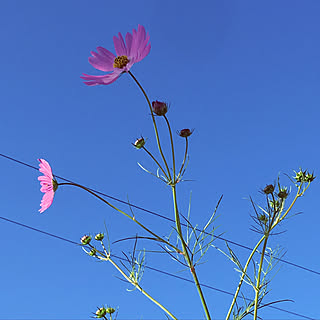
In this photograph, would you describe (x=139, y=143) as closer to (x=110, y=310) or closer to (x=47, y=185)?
(x=47, y=185)

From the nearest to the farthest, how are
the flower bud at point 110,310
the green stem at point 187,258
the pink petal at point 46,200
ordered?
the green stem at point 187,258, the pink petal at point 46,200, the flower bud at point 110,310

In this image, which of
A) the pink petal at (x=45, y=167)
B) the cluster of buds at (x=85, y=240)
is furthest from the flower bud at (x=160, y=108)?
the cluster of buds at (x=85, y=240)

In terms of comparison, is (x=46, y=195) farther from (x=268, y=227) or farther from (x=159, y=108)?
(x=268, y=227)

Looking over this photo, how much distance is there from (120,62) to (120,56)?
0.02 meters

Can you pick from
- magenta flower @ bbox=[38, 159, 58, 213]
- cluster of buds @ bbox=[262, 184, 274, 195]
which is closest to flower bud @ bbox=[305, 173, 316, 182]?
cluster of buds @ bbox=[262, 184, 274, 195]

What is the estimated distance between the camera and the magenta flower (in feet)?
2.14

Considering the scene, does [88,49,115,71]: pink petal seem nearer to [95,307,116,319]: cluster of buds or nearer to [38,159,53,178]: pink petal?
[38,159,53,178]: pink petal

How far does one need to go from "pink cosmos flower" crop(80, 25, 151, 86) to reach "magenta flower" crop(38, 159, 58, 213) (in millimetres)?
141

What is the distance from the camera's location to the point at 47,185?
0.68 meters

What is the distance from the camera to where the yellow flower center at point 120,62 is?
0.64m

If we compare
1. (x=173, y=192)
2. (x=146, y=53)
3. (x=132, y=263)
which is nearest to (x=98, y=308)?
(x=132, y=263)

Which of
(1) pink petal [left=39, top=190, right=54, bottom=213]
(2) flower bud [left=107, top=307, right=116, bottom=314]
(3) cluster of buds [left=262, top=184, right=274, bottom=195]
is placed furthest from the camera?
(2) flower bud [left=107, top=307, right=116, bottom=314]

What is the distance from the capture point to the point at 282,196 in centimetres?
78

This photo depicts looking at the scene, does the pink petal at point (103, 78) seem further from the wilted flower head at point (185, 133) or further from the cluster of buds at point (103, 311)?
the cluster of buds at point (103, 311)
